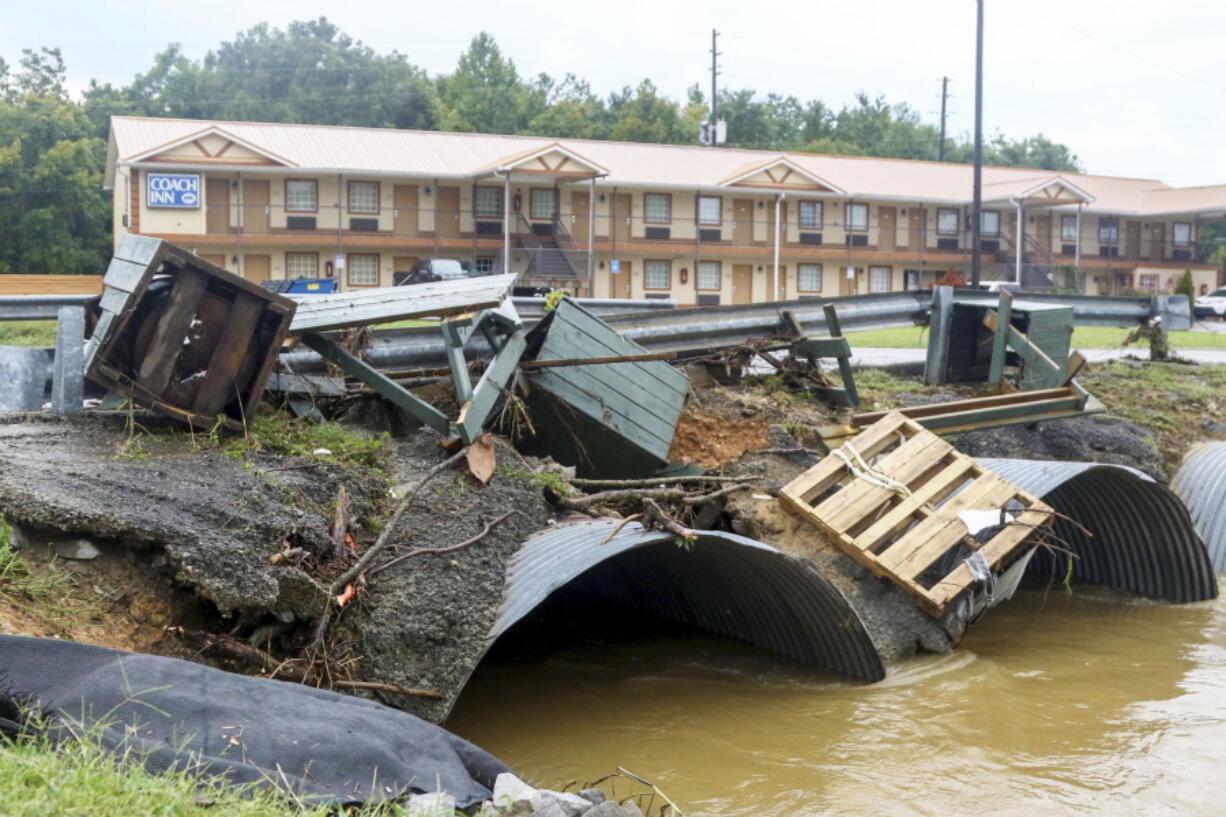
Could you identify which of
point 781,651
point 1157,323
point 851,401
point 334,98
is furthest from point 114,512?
point 334,98

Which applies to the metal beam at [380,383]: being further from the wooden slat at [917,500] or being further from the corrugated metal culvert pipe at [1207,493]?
the corrugated metal culvert pipe at [1207,493]

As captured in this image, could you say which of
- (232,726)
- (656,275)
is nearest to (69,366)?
(232,726)

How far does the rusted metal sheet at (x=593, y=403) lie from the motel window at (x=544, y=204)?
129 ft

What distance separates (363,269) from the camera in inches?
1823

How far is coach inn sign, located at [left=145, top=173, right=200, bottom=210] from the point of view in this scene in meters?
41.2

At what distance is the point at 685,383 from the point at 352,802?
5.92m

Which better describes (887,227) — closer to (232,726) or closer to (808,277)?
(808,277)

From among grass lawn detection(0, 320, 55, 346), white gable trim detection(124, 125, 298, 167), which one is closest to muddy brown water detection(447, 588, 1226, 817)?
grass lawn detection(0, 320, 55, 346)

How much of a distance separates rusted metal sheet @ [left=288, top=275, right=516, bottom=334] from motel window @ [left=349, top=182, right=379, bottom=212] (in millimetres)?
37792

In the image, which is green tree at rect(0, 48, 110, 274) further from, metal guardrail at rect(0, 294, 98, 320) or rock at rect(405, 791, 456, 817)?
rock at rect(405, 791, 456, 817)

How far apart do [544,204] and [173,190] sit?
14.3 m

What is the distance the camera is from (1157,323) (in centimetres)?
1648

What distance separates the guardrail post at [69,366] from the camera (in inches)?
287

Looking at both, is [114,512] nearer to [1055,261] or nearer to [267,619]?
[267,619]
